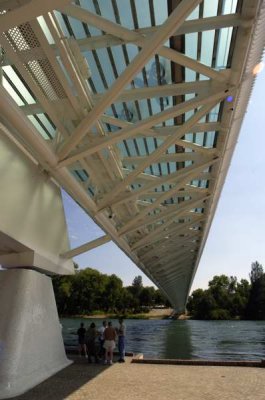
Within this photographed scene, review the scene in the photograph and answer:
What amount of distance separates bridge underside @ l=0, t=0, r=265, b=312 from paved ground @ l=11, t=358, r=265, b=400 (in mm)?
4409

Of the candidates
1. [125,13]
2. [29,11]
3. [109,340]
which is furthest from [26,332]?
[29,11]

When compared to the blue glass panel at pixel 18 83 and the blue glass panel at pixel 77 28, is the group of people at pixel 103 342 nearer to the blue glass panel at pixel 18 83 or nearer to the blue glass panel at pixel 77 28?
the blue glass panel at pixel 18 83

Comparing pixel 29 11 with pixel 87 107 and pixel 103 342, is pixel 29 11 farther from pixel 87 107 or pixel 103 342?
pixel 103 342

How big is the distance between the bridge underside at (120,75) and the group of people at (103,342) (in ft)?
14.6

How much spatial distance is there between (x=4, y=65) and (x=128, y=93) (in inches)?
92.3

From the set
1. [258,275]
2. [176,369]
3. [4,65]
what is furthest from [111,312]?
[4,65]

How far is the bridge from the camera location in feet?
18.9

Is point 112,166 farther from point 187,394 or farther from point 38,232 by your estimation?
point 187,394

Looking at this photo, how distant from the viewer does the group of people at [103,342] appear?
42.7 ft

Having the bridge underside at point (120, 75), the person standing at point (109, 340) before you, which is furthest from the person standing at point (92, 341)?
the bridge underside at point (120, 75)

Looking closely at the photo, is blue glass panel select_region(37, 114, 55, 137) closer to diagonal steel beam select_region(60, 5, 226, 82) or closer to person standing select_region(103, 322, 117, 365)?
diagonal steel beam select_region(60, 5, 226, 82)

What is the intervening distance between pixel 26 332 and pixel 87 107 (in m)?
5.13

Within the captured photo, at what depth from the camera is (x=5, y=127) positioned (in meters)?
7.84

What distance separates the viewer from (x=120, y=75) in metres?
5.88
